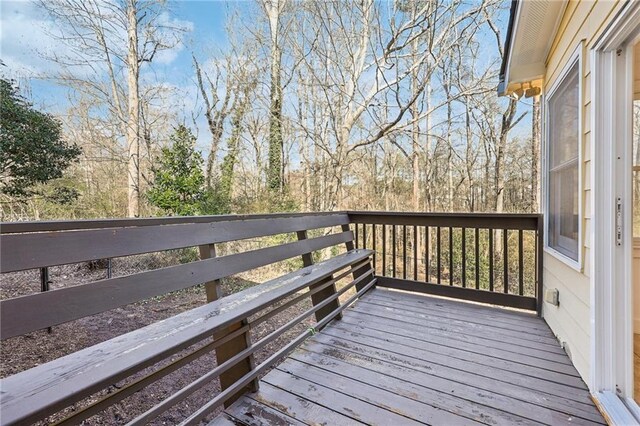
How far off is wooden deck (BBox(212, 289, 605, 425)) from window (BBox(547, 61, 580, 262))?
75 cm

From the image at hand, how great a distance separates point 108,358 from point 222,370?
568mm

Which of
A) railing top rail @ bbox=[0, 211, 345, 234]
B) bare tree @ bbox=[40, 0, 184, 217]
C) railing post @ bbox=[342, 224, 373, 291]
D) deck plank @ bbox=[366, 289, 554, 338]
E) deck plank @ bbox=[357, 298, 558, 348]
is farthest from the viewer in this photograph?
bare tree @ bbox=[40, 0, 184, 217]

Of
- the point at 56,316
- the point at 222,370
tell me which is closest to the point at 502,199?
the point at 222,370

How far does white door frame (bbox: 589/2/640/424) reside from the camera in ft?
4.90

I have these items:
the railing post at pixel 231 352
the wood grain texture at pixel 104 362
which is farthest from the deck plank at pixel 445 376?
the wood grain texture at pixel 104 362

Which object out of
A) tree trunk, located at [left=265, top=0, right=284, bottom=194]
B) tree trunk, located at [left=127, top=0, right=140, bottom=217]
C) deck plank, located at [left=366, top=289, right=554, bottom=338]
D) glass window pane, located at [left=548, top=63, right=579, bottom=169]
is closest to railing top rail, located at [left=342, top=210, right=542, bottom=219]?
glass window pane, located at [left=548, top=63, right=579, bottom=169]

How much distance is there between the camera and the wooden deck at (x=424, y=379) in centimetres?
150

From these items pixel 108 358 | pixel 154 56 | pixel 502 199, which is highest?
pixel 154 56

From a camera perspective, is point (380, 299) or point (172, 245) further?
point (380, 299)

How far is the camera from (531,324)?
2.56 metres

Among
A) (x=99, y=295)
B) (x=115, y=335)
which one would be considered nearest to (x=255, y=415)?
(x=99, y=295)

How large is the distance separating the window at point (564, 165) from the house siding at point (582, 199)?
0.50 ft

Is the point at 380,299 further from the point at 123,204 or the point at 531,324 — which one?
the point at 123,204

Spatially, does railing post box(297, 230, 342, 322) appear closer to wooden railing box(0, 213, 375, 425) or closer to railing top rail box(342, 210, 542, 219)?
wooden railing box(0, 213, 375, 425)
